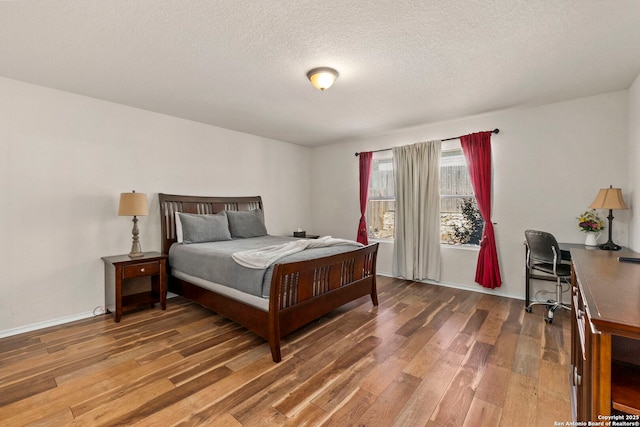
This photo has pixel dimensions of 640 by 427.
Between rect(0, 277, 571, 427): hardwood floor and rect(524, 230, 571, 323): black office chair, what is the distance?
16 centimetres

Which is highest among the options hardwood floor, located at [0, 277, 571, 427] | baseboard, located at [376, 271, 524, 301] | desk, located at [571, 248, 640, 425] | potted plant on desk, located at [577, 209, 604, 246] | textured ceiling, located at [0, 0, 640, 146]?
textured ceiling, located at [0, 0, 640, 146]

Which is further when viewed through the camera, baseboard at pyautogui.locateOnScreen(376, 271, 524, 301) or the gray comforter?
baseboard at pyautogui.locateOnScreen(376, 271, 524, 301)

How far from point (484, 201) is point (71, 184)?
4954 mm

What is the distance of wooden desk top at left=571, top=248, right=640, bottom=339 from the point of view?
798 mm

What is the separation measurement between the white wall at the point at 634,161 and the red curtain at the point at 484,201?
128 cm

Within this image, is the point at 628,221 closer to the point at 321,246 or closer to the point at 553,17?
the point at 553,17

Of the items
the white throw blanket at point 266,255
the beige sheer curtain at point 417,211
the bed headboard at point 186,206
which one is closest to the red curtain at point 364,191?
the beige sheer curtain at point 417,211

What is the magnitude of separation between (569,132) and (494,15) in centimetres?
238

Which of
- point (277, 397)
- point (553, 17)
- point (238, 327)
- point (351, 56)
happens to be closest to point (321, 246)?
point (238, 327)

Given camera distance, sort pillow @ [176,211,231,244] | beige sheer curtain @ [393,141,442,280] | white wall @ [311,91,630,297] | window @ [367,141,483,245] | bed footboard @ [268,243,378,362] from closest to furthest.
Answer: bed footboard @ [268,243,378,362], white wall @ [311,91,630,297], pillow @ [176,211,231,244], window @ [367,141,483,245], beige sheer curtain @ [393,141,442,280]

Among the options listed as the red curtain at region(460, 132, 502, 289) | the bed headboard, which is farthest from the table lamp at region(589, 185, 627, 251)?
the bed headboard

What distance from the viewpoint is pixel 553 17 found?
1.88 metres

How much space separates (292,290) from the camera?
2529mm

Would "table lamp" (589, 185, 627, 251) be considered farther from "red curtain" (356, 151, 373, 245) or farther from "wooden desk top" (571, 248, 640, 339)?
"red curtain" (356, 151, 373, 245)
